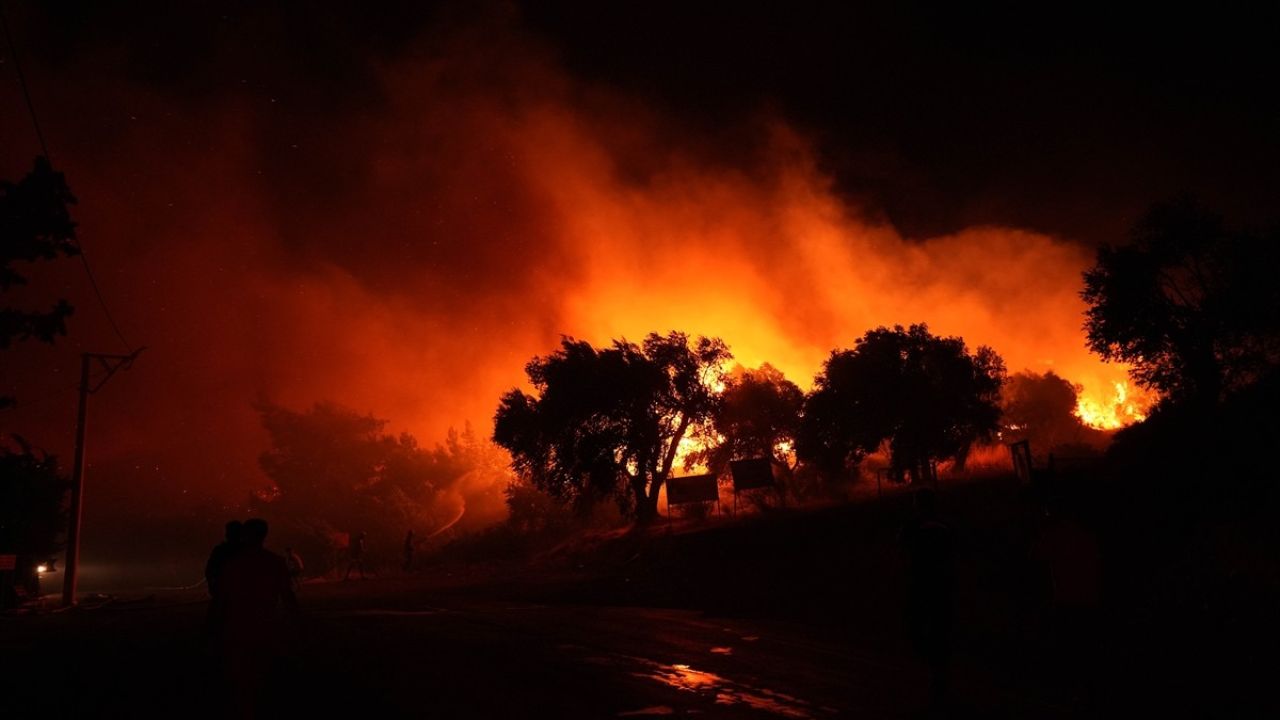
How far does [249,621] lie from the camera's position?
6.72m

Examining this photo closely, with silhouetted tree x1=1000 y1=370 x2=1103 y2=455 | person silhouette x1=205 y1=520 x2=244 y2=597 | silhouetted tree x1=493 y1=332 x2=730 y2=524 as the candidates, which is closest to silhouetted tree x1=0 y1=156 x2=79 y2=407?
person silhouette x1=205 y1=520 x2=244 y2=597

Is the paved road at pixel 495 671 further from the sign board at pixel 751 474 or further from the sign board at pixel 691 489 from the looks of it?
the sign board at pixel 691 489

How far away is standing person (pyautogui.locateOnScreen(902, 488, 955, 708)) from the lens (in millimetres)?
8016

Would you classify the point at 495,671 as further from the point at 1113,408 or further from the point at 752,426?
the point at 1113,408

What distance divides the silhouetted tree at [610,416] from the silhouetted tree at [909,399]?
697cm

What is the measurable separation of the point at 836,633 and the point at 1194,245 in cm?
2566

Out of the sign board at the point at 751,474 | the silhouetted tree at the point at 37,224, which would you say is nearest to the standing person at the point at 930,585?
the silhouetted tree at the point at 37,224

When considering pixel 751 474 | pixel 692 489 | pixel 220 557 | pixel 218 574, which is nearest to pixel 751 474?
pixel 751 474

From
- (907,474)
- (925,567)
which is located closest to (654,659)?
(925,567)

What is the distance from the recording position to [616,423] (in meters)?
37.4

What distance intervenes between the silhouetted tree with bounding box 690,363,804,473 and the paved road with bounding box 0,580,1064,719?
→ 1048 inches

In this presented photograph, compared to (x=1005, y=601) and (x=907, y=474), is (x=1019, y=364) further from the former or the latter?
(x=1005, y=601)

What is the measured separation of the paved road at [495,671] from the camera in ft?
24.9

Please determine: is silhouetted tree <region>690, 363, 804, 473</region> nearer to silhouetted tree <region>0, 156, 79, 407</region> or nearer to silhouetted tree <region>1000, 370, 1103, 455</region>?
silhouetted tree <region>1000, 370, 1103, 455</region>
